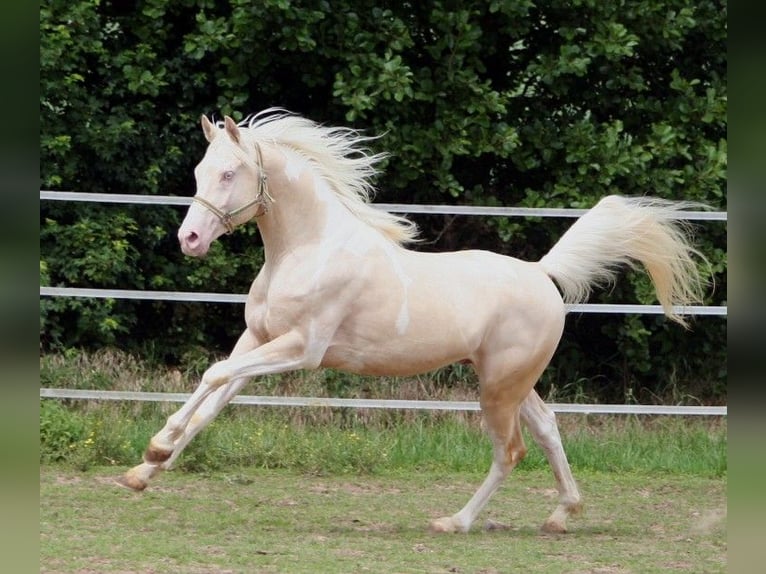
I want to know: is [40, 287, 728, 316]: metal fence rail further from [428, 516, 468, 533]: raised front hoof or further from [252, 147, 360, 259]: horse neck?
[428, 516, 468, 533]: raised front hoof

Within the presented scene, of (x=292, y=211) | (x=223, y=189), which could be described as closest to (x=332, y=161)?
(x=292, y=211)

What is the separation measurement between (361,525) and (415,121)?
12.9 feet

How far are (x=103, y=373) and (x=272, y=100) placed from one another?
262 cm

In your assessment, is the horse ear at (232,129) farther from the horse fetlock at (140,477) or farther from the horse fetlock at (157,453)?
the horse fetlock at (140,477)

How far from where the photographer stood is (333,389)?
816 centimetres

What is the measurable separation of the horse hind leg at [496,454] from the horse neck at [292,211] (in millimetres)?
1114

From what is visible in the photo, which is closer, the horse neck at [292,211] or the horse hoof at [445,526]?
Result: the horse neck at [292,211]

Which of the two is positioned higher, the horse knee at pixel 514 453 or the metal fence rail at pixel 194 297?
the metal fence rail at pixel 194 297

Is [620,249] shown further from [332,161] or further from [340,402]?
[340,402]

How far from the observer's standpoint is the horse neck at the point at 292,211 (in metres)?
5.29

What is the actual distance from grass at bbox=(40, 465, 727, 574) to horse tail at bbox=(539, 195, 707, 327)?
1180mm

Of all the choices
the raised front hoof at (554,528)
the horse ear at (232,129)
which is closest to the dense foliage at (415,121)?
the horse ear at (232,129)

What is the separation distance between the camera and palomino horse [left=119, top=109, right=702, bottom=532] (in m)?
5.06

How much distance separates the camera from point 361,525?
221 inches
